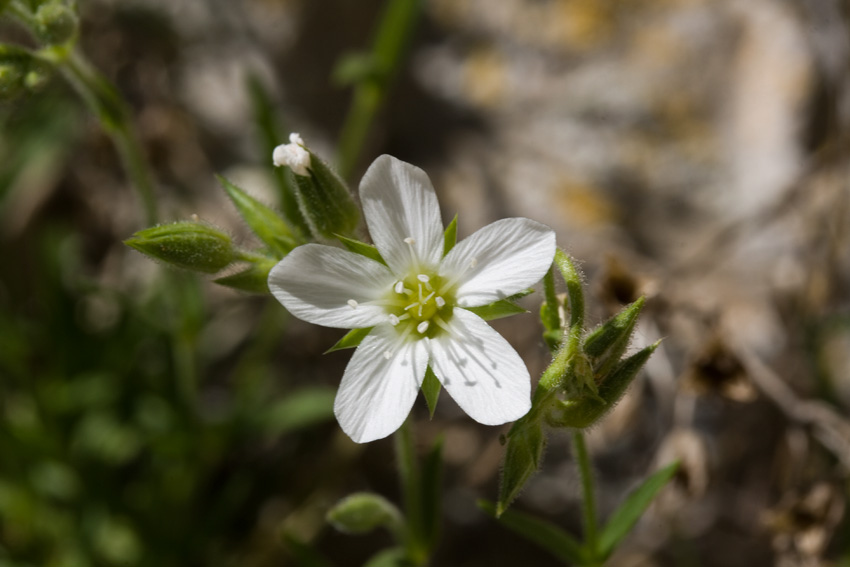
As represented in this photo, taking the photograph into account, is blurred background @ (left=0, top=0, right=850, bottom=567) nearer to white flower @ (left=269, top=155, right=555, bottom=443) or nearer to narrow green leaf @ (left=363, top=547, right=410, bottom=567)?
narrow green leaf @ (left=363, top=547, right=410, bottom=567)

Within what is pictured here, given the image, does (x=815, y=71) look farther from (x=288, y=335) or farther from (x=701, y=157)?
(x=288, y=335)

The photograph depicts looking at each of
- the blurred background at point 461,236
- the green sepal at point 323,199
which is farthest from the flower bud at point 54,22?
the green sepal at point 323,199

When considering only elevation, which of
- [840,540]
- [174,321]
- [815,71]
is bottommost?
[840,540]

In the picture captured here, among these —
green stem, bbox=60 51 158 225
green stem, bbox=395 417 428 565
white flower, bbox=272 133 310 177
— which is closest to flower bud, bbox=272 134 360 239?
white flower, bbox=272 133 310 177

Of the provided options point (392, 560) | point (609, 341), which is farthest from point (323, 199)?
point (392, 560)

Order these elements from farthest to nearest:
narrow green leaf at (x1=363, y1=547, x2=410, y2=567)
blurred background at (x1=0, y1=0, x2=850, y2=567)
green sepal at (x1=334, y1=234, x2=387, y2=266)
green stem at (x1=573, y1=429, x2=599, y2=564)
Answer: blurred background at (x1=0, y1=0, x2=850, y2=567)
narrow green leaf at (x1=363, y1=547, x2=410, y2=567)
green stem at (x1=573, y1=429, x2=599, y2=564)
green sepal at (x1=334, y1=234, x2=387, y2=266)

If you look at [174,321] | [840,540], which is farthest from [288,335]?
[840,540]

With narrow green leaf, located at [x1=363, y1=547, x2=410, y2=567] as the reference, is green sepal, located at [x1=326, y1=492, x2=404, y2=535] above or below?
above
